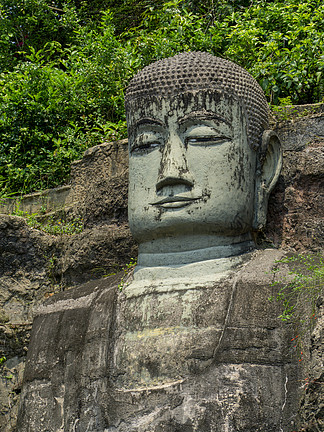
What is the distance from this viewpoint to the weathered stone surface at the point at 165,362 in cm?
503

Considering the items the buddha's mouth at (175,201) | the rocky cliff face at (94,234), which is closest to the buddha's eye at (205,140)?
the buddha's mouth at (175,201)

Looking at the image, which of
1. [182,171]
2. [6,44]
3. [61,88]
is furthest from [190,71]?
[6,44]

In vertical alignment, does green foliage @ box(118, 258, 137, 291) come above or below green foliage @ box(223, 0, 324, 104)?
below

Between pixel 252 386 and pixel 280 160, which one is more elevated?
pixel 280 160

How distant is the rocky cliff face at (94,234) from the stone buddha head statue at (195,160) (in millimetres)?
278

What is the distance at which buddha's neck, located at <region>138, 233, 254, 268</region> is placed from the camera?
5.82m

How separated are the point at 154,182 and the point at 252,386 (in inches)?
66.1

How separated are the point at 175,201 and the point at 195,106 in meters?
0.69

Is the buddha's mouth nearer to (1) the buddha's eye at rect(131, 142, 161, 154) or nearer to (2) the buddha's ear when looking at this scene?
(1) the buddha's eye at rect(131, 142, 161, 154)

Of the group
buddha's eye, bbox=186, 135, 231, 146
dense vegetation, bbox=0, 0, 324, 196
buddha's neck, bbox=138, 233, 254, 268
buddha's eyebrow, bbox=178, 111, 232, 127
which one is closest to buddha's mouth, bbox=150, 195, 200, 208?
buddha's neck, bbox=138, 233, 254, 268

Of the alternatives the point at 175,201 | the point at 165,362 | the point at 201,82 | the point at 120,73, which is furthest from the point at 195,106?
the point at 120,73

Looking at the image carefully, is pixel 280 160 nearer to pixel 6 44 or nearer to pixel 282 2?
pixel 282 2

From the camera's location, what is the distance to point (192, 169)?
5844 millimetres

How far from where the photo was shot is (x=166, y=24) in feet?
30.9
